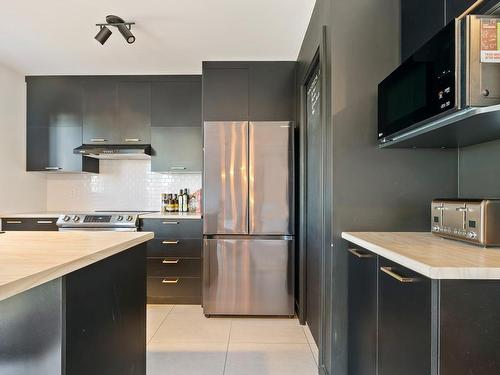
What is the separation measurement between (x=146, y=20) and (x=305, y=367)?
2.75 meters

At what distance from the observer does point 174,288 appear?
117 inches

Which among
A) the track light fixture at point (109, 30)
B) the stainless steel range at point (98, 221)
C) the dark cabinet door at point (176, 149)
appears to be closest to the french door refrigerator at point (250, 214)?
the dark cabinet door at point (176, 149)

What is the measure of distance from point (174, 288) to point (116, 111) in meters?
2.03

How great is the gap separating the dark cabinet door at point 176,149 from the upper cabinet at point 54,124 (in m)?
0.88

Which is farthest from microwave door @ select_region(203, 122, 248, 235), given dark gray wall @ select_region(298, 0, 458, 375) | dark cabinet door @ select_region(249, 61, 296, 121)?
dark gray wall @ select_region(298, 0, 458, 375)

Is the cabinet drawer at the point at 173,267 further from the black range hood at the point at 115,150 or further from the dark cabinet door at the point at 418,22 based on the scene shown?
the dark cabinet door at the point at 418,22

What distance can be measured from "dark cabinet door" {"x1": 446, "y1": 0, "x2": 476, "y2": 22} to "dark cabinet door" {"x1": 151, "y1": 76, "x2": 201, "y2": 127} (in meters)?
2.42

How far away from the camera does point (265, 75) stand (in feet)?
9.82

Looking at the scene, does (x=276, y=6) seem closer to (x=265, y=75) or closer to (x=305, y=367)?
(x=265, y=75)

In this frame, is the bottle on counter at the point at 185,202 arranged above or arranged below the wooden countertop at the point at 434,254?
above

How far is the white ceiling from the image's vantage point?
6.95 feet

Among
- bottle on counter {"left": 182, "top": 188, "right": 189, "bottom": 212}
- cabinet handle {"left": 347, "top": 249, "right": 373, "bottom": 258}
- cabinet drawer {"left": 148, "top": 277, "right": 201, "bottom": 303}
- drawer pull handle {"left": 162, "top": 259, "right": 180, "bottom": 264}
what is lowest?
cabinet drawer {"left": 148, "top": 277, "right": 201, "bottom": 303}

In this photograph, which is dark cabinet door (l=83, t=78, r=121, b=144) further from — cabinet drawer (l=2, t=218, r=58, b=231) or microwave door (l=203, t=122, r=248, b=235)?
microwave door (l=203, t=122, r=248, b=235)

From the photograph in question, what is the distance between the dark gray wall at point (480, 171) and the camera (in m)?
1.37
